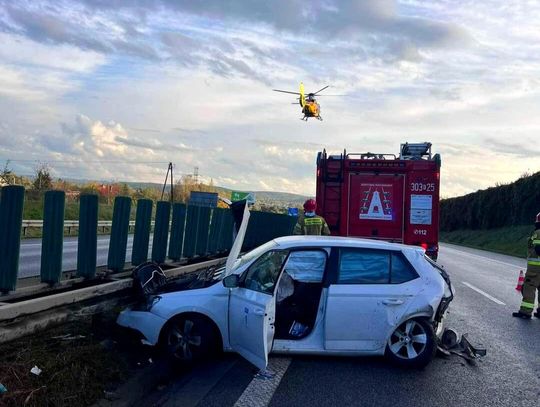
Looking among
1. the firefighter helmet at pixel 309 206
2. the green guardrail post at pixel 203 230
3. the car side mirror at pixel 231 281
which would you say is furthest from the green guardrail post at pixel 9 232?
the firefighter helmet at pixel 309 206

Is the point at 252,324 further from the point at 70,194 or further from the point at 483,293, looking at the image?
the point at 70,194

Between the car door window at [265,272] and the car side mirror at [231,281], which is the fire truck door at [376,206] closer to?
the car door window at [265,272]

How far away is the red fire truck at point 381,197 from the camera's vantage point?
12898 millimetres

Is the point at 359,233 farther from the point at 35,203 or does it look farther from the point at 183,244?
the point at 35,203

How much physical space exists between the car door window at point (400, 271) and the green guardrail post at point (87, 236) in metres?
3.55

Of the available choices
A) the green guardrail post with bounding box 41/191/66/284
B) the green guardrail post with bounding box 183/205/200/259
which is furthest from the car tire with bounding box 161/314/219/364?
the green guardrail post with bounding box 183/205/200/259

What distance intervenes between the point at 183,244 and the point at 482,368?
6.16m

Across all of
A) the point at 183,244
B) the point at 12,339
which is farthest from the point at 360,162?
the point at 12,339

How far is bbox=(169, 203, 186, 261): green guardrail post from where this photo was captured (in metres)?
10.3

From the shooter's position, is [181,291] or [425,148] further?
[425,148]

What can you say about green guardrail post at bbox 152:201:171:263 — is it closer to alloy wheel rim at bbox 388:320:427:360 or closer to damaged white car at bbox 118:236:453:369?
damaged white car at bbox 118:236:453:369

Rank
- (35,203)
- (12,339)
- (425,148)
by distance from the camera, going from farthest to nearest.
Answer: (35,203) < (425,148) < (12,339)

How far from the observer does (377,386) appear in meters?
5.51

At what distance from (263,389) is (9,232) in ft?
9.48
